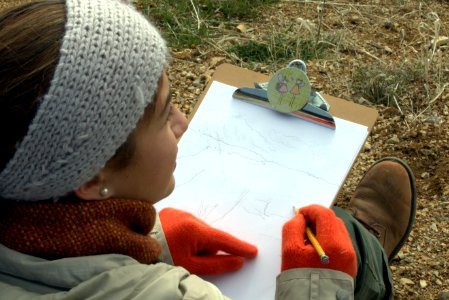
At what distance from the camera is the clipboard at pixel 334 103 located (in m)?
1.81

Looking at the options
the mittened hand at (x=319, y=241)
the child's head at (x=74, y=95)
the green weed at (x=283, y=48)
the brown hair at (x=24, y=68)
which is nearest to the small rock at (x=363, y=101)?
the green weed at (x=283, y=48)

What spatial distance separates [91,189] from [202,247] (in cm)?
38

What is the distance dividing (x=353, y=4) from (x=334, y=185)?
1597 mm

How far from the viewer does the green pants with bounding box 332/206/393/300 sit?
5.49 ft

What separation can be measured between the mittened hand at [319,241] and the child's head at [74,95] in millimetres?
453

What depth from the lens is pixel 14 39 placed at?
3.68 feet

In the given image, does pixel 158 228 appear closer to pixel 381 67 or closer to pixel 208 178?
pixel 208 178

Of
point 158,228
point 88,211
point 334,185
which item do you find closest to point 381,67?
point 334,185

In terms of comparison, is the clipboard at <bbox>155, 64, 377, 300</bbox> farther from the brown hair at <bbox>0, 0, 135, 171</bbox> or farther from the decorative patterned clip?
the brown hair at <bbox>0, 0, 135, 171</bbox>

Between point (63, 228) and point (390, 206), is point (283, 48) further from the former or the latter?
point (63, 228)

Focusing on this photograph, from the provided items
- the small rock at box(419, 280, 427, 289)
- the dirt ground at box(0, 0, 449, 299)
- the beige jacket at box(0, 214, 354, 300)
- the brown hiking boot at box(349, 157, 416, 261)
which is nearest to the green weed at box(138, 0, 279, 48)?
Answer: the dirt ground at box(0, 0, 449, 299)

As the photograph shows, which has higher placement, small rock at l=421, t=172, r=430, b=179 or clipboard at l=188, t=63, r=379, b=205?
clipboard at l=188, t=63, r=379, b=205

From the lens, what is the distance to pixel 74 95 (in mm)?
1078

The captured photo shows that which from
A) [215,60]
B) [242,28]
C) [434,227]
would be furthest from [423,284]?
[242,28]
